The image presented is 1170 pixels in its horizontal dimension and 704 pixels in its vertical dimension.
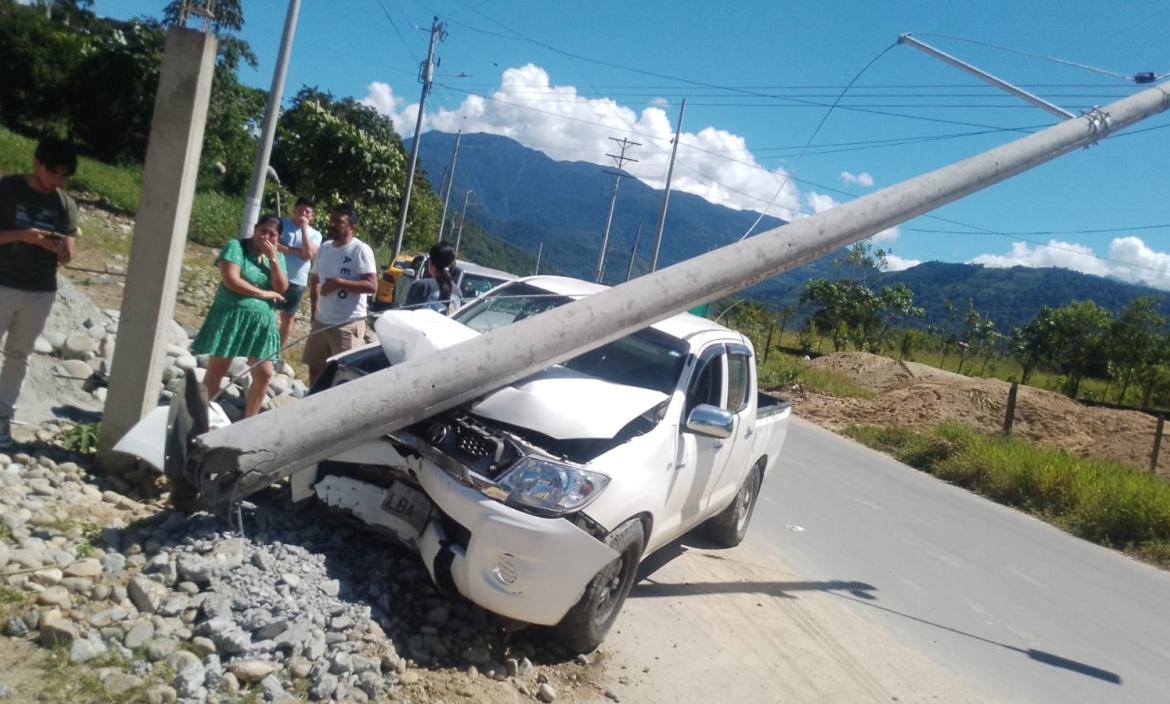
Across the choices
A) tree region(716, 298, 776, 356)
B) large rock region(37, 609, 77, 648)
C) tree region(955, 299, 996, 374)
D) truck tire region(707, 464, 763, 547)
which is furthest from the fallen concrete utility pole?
tree region(955, 299, 996, 374)

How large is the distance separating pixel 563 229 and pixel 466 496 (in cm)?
16472

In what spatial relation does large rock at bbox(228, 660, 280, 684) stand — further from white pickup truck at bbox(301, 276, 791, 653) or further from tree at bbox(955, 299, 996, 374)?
tree at bbox(955, 299, 996, 374)

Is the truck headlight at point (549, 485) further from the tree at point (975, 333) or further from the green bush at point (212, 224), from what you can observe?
the tree at point (975, 333)

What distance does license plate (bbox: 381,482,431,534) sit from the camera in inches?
166

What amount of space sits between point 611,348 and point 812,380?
1910cm

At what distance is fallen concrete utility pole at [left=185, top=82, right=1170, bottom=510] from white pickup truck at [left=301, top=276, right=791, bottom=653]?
0.20 meters

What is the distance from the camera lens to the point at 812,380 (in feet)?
77.9

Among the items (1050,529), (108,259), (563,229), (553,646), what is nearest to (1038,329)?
(1050,529)

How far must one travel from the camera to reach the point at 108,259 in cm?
1397

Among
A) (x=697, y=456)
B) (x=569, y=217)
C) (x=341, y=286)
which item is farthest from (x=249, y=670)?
(x=569, y=217)

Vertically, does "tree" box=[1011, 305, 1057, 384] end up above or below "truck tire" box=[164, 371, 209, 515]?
above

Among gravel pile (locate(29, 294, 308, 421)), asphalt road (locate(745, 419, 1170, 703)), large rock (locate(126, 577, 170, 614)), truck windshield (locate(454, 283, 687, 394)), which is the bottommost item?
asphalt road (locate(745, 419, 1170, 703))

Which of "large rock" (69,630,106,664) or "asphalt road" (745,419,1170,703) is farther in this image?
"asphalt road" (745,419,1170,703)

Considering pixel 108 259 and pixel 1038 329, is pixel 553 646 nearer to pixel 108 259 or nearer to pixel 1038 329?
pixel 108 259
